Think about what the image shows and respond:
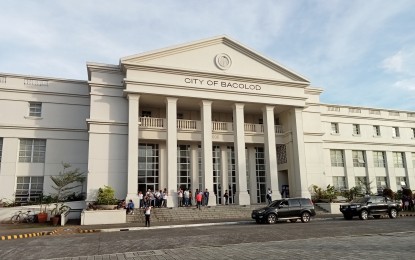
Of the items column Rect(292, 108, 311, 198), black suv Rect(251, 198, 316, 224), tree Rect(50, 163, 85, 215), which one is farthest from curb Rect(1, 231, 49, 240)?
column Rect(292, 108, 311, 198)

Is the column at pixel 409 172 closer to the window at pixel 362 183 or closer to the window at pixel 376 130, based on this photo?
the window at pixel 376 130

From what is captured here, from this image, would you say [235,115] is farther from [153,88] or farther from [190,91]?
[153,88]

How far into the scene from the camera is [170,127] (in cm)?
2631

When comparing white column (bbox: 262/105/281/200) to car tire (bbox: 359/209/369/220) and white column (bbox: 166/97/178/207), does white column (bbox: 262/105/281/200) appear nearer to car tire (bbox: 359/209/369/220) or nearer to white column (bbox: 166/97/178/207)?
car tire (bbox: 359/209/369/220)

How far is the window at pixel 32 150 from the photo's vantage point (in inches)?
1062

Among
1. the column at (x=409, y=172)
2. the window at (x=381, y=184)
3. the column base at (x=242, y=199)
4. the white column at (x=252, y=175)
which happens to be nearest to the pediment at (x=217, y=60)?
the white column at (x=252, y=175)

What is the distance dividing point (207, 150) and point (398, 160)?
26.1 meters

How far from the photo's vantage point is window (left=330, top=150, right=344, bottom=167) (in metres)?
36.4

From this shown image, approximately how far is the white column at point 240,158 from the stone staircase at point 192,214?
156 centimetres

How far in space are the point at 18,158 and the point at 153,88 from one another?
12033mm

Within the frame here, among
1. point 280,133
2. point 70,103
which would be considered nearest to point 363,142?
point 280,133

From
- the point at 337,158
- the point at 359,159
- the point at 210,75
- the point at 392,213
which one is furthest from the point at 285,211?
the point at 359,159

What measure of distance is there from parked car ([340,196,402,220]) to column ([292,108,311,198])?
7.22 m

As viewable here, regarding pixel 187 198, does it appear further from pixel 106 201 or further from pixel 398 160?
pixel 398 160
